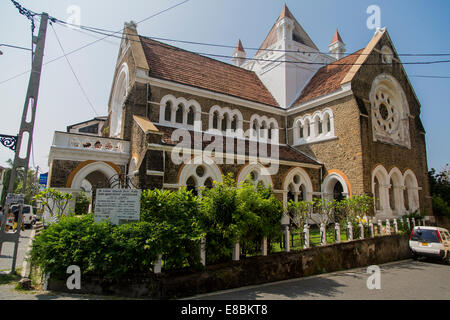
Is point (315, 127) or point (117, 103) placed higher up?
point (117, 103)

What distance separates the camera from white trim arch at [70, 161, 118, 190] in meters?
12.0

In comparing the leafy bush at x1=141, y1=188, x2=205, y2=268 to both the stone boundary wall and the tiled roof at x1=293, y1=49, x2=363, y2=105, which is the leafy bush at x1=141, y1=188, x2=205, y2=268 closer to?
the stone boundary wall

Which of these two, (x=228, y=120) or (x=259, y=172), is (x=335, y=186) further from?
(x=228, y=120)

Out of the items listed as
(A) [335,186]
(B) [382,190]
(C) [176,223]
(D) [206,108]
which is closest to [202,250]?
(C) [176,223]

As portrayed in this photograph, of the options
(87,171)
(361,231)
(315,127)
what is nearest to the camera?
(361,231)

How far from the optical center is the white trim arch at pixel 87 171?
39.3 ft

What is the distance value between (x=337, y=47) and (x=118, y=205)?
92.1ft

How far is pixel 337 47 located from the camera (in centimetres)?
2753

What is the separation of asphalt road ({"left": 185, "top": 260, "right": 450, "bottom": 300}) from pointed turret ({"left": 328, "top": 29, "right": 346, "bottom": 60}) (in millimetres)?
23026

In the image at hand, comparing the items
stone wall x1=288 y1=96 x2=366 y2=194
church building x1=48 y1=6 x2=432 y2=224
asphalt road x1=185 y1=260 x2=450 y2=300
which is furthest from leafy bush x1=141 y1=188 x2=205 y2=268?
stone wall x1=288 y1=96 x2=366 y2=194

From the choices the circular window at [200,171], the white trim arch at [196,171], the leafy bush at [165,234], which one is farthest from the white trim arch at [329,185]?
the leafy bush at [165,234]

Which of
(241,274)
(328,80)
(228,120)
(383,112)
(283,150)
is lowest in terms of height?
(241,274)

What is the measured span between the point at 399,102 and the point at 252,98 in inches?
417
